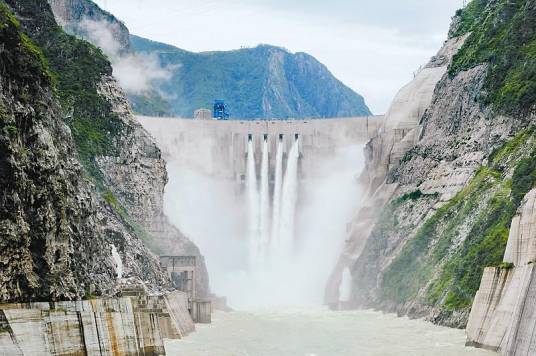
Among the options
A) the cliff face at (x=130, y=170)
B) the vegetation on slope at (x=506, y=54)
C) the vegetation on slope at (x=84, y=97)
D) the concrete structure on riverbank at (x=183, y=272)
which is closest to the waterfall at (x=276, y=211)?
the cliff face at (x=130, y=170)

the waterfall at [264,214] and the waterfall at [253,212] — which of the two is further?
the waterfall at [264,214]

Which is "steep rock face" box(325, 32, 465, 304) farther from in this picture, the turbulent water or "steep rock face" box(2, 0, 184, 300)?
"steep rock face" box(2, 0, 184, 300)

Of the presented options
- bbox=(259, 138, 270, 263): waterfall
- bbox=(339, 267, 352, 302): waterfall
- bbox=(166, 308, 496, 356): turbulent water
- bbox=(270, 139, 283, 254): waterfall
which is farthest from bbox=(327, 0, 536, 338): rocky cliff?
bbox=(259, 138, 270, 263): waterfall

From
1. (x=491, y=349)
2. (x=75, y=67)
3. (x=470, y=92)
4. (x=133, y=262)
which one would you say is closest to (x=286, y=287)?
(x=470, y=92)

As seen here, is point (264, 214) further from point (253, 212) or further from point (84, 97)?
point (84, 97)

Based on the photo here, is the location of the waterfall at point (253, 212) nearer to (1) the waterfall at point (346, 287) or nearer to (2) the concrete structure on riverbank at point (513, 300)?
(1) the waterfall at point (346, 287)

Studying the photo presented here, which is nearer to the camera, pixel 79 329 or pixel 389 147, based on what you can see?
pixel 79 329

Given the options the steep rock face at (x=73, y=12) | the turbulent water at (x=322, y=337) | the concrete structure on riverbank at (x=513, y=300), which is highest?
the steep rock face at (x=73, y=12)

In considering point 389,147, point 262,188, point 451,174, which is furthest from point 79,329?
point 262,188
